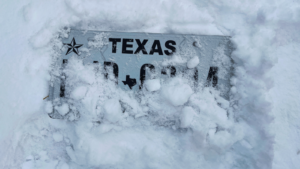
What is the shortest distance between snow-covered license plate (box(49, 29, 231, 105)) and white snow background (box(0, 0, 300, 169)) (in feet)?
0.15

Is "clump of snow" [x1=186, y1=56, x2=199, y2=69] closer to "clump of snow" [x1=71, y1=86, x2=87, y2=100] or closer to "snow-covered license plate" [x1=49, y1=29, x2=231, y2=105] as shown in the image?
"snow-covered license plate" [x1=49, y1=29, x2=231, y2=105]

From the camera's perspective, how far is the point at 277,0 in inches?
32.9

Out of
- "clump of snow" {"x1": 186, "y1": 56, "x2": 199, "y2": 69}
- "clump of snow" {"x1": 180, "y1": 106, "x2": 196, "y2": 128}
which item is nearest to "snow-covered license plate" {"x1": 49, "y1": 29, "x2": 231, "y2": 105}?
"clump of snow" {"x1": 186, "y1": 56, "x2": 199, "y2": 69}

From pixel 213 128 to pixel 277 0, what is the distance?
749 millimetres

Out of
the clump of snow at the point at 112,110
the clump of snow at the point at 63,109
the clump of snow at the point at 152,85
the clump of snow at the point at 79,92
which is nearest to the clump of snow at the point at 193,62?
the clump of snow at the point at 152,85

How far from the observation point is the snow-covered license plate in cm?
84

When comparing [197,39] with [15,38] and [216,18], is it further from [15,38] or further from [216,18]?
[15,38]

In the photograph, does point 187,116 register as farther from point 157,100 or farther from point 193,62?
point 193,62

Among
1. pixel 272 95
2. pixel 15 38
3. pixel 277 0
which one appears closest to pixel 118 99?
pixel 15 38

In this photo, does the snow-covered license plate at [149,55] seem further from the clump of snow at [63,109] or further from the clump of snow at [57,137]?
the clump of snow at [57,137]

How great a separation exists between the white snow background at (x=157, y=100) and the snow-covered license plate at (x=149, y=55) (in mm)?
46

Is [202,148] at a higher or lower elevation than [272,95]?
lower

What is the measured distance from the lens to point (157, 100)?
852 mm

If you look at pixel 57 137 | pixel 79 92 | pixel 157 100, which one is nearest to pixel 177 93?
pixel 157 100
